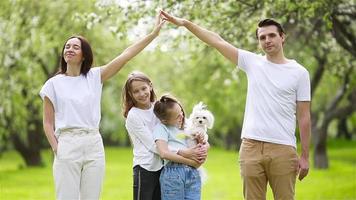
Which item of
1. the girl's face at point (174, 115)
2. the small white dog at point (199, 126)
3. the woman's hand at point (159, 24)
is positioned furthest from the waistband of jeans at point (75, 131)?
the woman's hand at point (159, 24)

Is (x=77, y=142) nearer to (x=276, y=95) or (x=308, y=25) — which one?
(x=276, y=95)

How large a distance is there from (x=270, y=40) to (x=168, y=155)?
1.24m

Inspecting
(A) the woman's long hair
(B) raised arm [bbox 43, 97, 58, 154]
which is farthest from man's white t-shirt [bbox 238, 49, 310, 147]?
(B) raised arm [bbox 43, 97, 58, 154]

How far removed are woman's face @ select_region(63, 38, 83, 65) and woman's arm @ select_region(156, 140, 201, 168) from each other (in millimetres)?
942

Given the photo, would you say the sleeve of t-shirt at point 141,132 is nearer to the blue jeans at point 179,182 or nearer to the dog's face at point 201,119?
the blue jeans at point 179,182

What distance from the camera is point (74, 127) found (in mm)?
5727

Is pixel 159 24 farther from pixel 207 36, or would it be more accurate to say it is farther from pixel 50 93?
pixel 50 93

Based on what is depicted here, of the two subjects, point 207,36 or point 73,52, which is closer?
point 73,52

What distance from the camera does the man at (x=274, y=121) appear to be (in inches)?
226

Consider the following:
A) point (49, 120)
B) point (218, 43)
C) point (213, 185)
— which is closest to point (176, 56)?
point (213, 185)

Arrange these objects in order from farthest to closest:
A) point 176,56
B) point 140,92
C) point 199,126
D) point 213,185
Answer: point 213,185 → point 176,56 → point 199,126 → point 140,92

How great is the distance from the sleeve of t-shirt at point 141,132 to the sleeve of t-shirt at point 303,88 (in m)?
1.25

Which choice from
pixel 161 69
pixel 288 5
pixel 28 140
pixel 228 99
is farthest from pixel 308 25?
pixel 161 69

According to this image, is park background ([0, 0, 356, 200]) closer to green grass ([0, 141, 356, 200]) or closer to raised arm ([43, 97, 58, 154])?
green grass ([0, 141, 356, 200])
